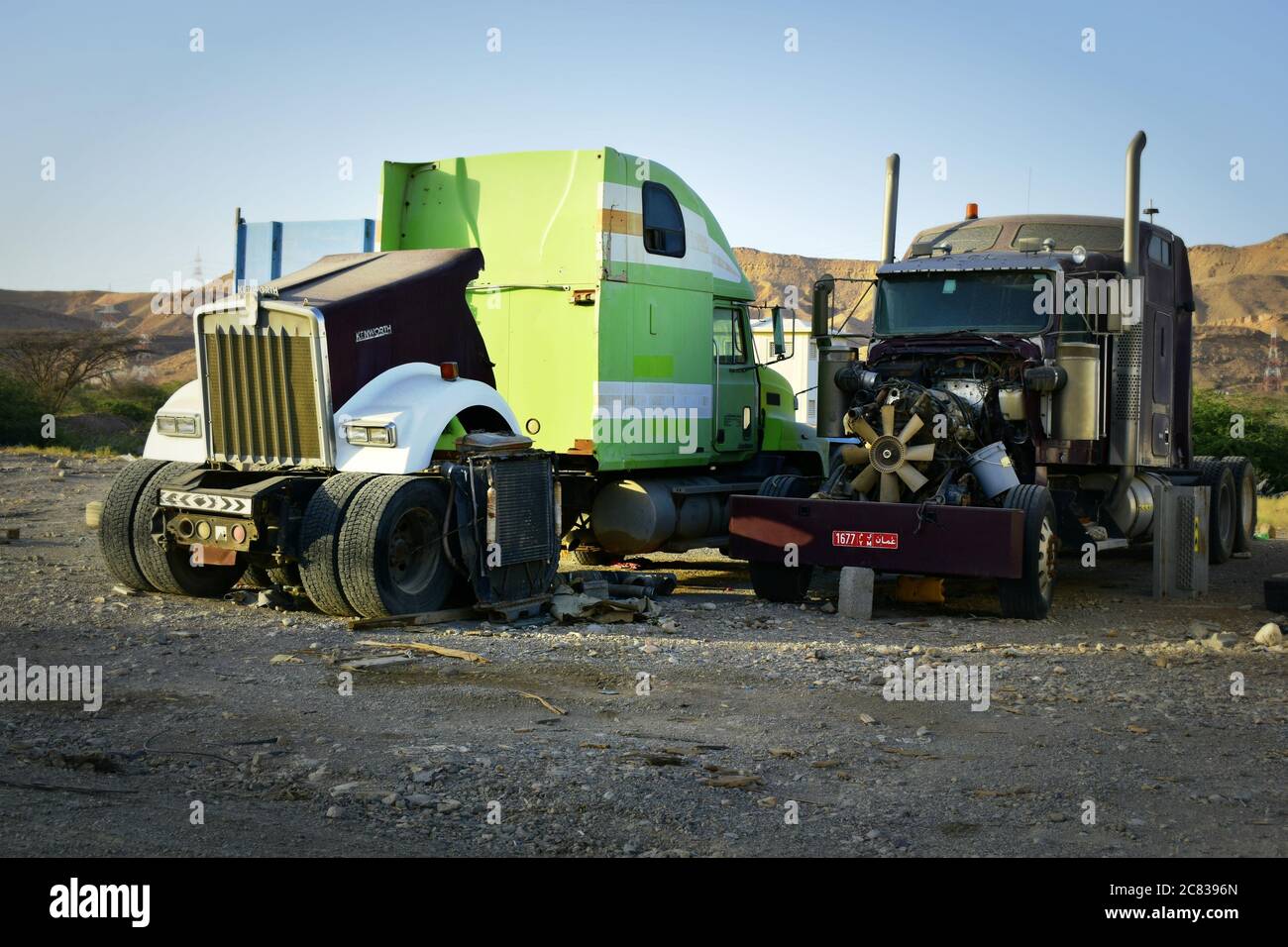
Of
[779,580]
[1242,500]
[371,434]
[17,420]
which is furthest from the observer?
[17,420]

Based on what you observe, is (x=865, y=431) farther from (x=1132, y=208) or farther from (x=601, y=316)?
(x=1132, y=208)

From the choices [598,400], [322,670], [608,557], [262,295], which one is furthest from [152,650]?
[608,557]

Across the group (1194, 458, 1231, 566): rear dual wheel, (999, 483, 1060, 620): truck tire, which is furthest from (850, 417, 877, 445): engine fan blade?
(1194, 458, 1231, 566): rear dual wheel

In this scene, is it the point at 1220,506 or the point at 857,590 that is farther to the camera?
the point at 1220,506

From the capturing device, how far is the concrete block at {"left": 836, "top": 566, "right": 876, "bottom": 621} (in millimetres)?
11398

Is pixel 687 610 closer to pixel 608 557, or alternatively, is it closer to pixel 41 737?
pixel 608 557

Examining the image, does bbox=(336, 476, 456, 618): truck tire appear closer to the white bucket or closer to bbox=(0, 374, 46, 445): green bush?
the white bucket

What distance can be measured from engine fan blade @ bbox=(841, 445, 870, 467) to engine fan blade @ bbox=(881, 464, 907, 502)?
0.26 meters

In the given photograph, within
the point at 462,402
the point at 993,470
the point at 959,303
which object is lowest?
the point at 993,470

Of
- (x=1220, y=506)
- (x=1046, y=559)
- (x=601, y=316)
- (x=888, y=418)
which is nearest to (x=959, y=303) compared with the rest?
(x=888, y=418)

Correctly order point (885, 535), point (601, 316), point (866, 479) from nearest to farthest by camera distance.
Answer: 1. point (885, 535)
2. point (866, 479)
3. point (601, 316)

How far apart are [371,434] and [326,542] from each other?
0.95 meters

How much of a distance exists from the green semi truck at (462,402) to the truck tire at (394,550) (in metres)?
0.02

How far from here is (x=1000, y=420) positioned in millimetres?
12203
